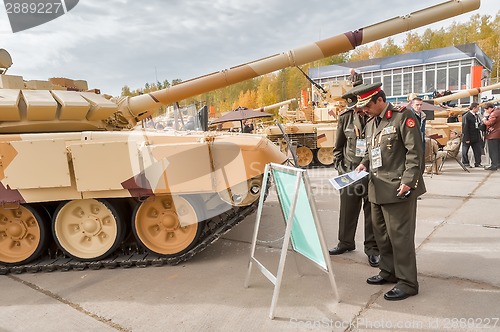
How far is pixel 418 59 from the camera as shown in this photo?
115 feet

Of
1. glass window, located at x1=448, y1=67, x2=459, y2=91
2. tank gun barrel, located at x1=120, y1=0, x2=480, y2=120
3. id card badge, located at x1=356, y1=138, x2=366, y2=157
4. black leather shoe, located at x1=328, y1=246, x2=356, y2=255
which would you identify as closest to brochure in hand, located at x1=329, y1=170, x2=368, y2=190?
id card badge, located at x1=356, y1=138, x2=366, y2=157

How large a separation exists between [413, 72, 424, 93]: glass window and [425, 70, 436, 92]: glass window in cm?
42

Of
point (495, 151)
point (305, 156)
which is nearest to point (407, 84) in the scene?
point (305, 156)

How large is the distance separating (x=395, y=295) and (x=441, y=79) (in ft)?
116

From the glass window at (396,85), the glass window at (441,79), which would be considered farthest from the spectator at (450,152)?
the glass window at (396,85)

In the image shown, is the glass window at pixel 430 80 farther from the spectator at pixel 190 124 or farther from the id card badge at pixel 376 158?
the id card badge at pixel 376 158

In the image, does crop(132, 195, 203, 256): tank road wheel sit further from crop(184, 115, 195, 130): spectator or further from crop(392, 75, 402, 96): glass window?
crop(392, 75, 402, 96): glass window

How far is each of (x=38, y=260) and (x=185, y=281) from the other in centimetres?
196

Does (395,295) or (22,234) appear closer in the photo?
(395,295)

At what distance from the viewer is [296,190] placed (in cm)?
312

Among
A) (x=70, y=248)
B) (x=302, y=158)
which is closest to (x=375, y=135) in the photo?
(x=70, y=248)

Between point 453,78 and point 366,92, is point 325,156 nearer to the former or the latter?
point 366,92

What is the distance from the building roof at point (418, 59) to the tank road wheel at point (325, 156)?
1891 cm

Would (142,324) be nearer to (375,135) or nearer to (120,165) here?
(120,165)
